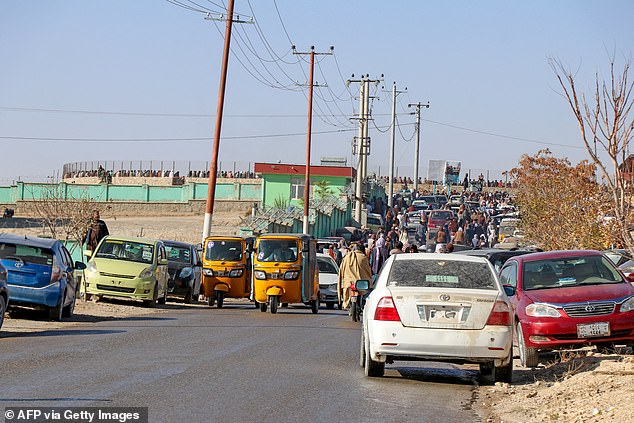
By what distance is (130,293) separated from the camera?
2772 cm

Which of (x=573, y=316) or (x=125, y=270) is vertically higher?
(x=125, y=270)

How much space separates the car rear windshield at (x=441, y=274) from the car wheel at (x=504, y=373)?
92 centimetres

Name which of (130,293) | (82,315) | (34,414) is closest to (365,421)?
(34,414)

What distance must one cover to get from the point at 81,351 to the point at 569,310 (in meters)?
6.48

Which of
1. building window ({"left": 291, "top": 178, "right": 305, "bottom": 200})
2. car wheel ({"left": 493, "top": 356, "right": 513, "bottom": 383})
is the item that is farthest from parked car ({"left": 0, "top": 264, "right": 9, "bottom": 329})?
building window ({"left": 291, "top": 178, "right": 305, "bottom": 200})

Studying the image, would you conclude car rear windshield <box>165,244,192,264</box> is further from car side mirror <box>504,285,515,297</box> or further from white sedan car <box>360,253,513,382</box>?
white sedan car <box>360,253,513,382</box>

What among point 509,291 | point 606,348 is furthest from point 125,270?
point 606,348

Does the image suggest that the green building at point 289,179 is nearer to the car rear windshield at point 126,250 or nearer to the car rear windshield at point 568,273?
the car rear windshield at point 126,250

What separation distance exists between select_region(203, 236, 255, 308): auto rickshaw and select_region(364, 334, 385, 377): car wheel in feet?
58.6

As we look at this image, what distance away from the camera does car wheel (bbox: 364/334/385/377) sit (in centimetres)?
1345

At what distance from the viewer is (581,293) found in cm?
1550

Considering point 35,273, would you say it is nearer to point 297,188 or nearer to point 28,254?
point 28,254

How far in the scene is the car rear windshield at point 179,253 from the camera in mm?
33794

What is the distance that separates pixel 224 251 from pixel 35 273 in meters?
10.9
